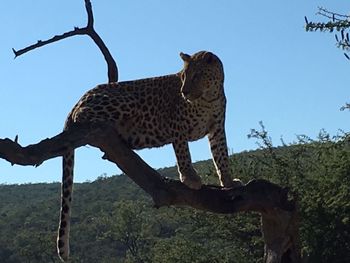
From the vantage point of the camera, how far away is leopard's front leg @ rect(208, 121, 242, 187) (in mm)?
9594

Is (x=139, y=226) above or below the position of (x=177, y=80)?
above

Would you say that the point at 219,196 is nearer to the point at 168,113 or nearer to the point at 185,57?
the point at 168,113

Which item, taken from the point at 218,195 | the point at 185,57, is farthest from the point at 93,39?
the point at 218,195

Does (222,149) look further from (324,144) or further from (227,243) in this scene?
(227,243)

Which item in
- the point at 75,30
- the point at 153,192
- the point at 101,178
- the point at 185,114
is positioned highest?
the point at 101,178

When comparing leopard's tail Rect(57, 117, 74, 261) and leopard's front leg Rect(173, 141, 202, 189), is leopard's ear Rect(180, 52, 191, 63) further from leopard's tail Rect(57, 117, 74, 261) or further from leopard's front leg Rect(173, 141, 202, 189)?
leopard's tail Rect(57, 117, 74, 261)

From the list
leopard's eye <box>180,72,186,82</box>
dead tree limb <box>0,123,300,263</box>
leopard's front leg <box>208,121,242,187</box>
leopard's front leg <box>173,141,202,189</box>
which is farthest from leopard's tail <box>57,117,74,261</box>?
leopard's front leg <box>208,121,242,187</box>

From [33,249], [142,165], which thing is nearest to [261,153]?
[142,165]

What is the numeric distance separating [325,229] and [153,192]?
9.89 metres

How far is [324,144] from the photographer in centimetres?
1853

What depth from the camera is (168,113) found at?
934 cm

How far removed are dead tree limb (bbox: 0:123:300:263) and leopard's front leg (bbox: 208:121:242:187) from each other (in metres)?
0.96

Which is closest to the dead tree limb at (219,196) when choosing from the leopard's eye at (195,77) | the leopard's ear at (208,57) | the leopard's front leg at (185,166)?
the leopard's front leg at (185,166)

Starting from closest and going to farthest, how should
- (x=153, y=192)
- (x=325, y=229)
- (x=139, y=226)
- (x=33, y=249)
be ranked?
1. (x=153, y=192)
2. (x=325, y=229)
3. (x=33, y=249)
4. (x=139, y=226)
